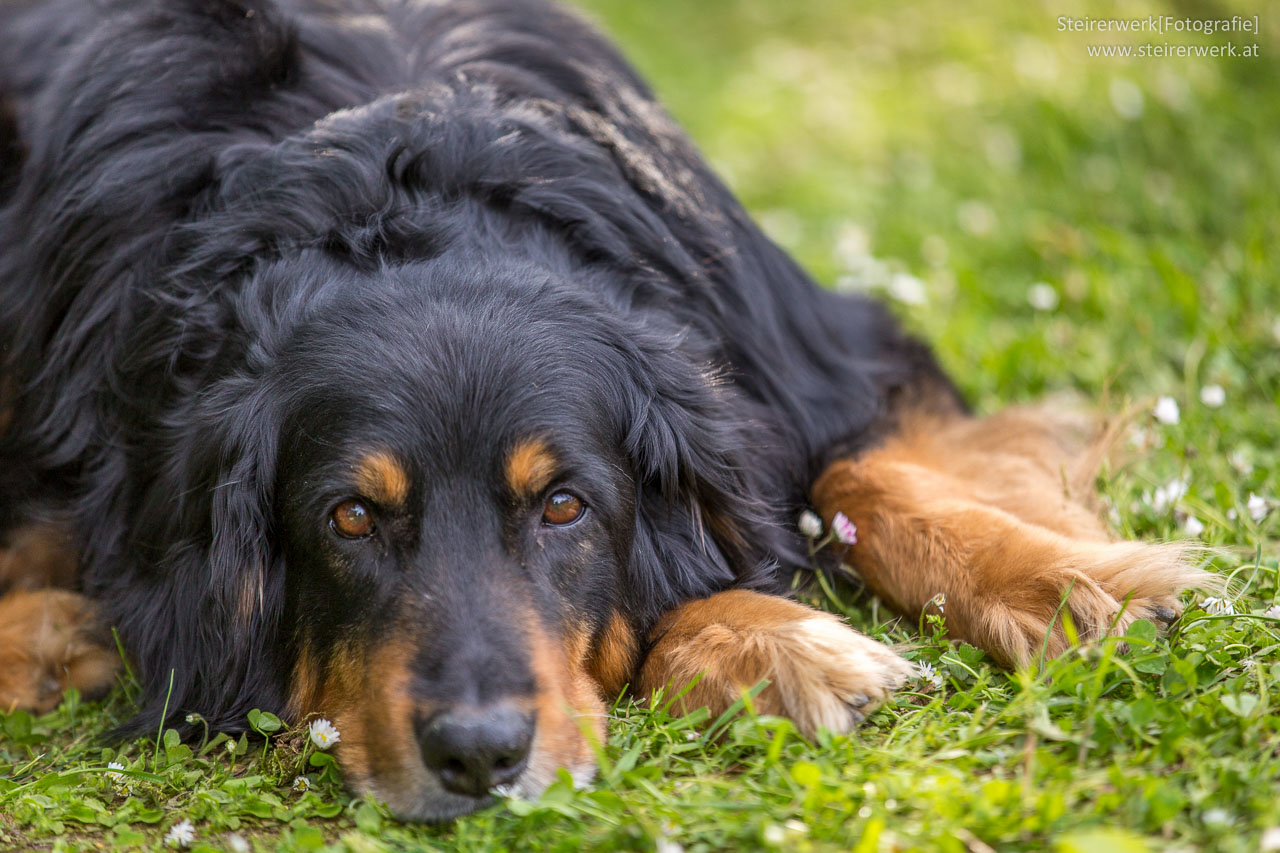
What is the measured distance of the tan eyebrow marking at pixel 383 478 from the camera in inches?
112

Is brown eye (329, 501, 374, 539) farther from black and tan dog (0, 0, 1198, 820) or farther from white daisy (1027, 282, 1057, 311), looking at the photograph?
white daisy (1027, 282, 1057, 311)

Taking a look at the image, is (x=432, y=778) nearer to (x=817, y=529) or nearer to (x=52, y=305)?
(x=817, y=529)

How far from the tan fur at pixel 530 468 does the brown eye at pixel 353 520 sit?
0.35 meters

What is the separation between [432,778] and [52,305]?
6.70ft

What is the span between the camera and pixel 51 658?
11.9 ft

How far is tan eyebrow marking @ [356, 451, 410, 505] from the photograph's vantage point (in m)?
2.85

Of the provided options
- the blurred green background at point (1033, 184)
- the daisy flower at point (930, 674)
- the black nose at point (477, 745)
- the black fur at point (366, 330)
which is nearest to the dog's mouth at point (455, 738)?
Answer: the black nose at point (477, 745)

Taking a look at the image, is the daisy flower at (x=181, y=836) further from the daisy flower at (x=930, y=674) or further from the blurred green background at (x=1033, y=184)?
the blurred green background at (x=1033, y=184)

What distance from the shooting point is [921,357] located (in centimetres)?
441

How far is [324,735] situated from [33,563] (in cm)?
155

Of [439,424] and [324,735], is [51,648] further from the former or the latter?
[439,424]

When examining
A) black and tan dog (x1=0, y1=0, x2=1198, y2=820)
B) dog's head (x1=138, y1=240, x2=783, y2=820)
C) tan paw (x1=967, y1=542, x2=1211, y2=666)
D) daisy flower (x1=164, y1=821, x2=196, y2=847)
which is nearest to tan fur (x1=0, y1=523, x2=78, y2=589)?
black and tan dog (x1=0, y1=0, x2=1198, y2=820)

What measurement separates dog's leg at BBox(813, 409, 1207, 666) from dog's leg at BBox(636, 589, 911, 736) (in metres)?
0.34

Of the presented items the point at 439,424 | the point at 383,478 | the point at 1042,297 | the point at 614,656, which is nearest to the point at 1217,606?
the point at 614,656
